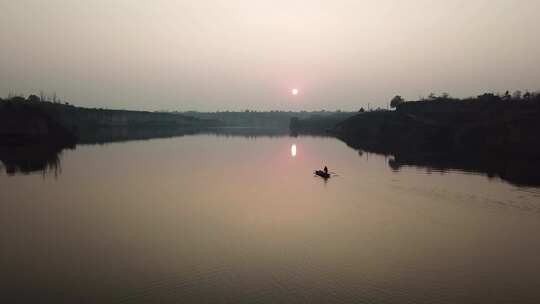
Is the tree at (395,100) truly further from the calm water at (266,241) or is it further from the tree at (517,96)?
the calm water at (266,241)

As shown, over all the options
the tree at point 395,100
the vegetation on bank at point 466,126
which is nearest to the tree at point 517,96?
the vegetation on bank at point 466,126

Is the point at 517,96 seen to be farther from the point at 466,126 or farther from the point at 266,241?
the point at 266,241

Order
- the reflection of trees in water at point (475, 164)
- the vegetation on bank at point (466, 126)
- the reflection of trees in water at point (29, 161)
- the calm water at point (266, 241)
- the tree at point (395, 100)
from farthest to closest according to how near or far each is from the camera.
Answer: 1. the tree at point (395, 100)
2. the vegetation on bank at point (466, 126)
3. the reflection of trees in water at point (29, 161)
4. the reflection of trees in water at point (475, 164)
5. the calm water at point (266, 241)

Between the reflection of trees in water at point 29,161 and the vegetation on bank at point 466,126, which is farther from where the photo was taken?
the vegetation on bank at point 466,126

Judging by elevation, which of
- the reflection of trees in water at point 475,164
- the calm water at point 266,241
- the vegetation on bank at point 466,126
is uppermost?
the vegetation on bank at point 466,126

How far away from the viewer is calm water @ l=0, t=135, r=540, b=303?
54.2 ft

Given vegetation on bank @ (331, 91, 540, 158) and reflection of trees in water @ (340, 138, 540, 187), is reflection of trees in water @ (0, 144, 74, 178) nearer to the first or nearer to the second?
reflection of trees in water @ (340, 138, 540, 187)

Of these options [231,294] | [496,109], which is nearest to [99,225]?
[231,294]

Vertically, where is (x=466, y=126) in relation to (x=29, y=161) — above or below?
above

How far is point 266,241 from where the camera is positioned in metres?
22.5

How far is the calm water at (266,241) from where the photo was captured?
16.5m

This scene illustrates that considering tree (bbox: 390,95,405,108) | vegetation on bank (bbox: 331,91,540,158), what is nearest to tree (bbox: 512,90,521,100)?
vegetation on bank (bbox: 331,91,540,158)

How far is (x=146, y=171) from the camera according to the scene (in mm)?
50031

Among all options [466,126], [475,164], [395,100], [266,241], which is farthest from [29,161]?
[395,100]
